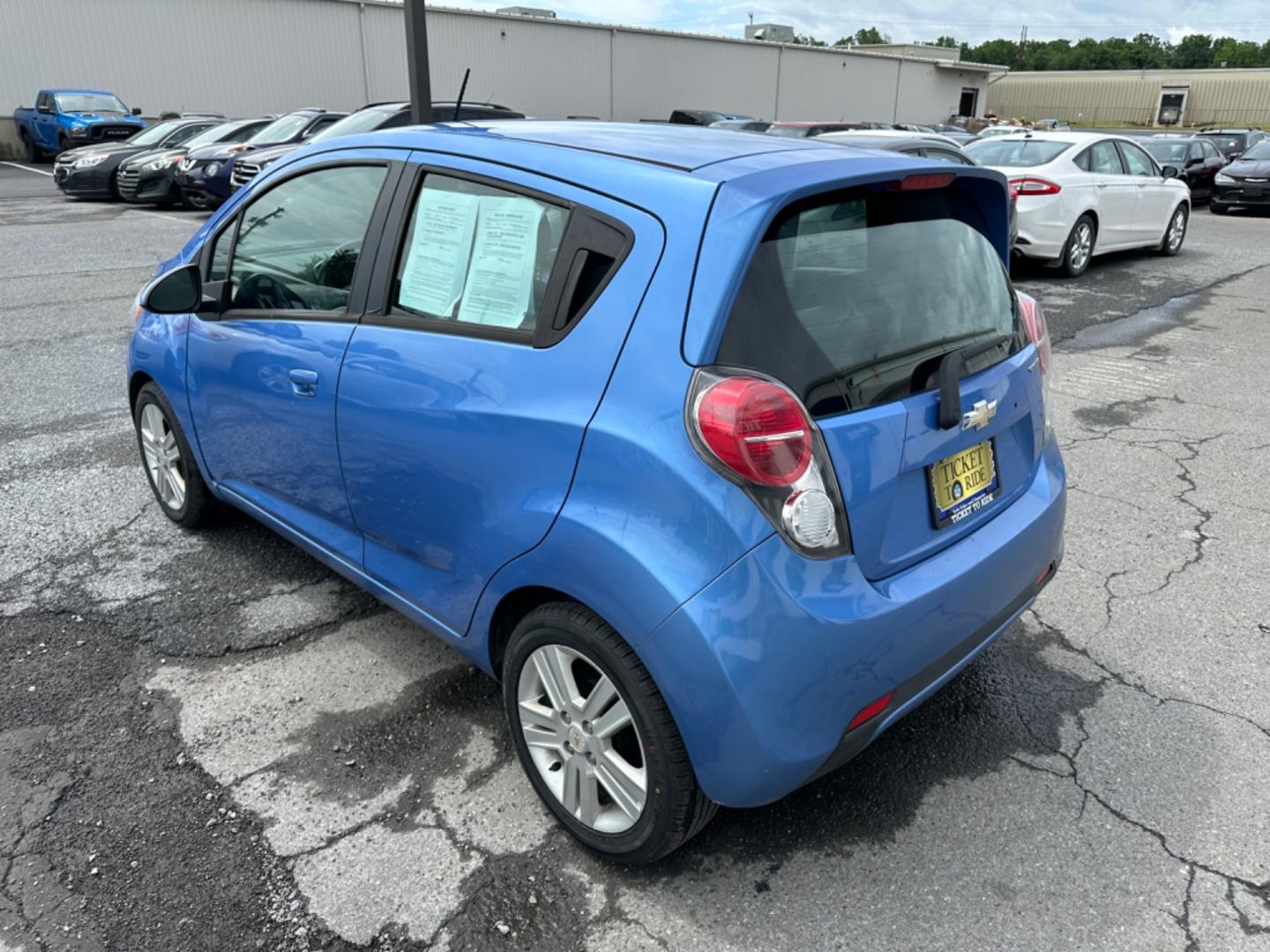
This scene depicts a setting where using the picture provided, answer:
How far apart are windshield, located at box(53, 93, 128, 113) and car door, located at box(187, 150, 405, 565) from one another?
80.6ft

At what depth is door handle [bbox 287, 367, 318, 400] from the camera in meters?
2.92

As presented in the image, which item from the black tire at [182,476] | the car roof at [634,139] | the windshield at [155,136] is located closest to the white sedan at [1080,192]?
the car roof at [634,139]

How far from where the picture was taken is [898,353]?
2.28 metres

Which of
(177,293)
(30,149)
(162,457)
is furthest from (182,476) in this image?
(30,149)

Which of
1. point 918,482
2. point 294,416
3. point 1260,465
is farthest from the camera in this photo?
point 1260,465

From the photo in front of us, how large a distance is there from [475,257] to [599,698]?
120cm

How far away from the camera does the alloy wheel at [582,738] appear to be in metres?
2.26

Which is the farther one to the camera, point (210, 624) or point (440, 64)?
point (440, 64)

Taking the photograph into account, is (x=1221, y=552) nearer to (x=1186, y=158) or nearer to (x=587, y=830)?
(x=587, y=830)

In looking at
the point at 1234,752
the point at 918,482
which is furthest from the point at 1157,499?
the point at 918,482

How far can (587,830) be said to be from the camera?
7.83 ft

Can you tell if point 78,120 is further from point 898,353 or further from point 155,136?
point 898,353

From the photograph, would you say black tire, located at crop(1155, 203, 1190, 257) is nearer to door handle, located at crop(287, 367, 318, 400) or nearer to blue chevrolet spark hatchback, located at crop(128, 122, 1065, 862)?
blue chevrolet spark hatchback, located at crop(128, 122, 1065, 862)

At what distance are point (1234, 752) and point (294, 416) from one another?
303 cm
